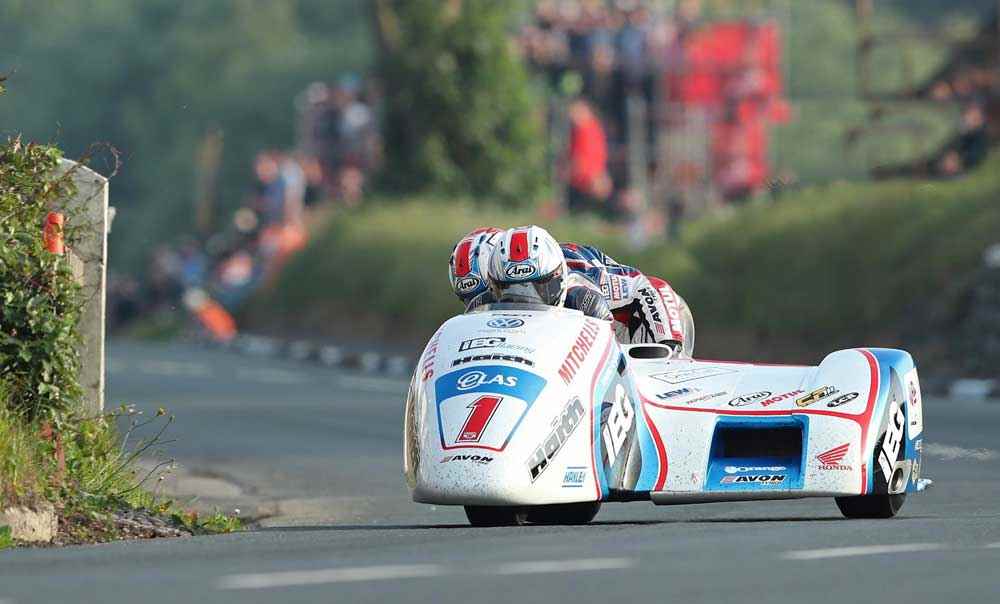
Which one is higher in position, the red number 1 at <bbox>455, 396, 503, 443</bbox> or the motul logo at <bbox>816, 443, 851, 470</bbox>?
the red number 1 at <bbox>455, 396, 503, 443</bbox>

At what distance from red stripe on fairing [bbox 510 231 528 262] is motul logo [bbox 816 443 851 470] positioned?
167 cm

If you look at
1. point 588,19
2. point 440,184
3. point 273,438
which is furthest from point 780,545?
point 588,19

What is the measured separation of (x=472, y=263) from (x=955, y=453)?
536cm

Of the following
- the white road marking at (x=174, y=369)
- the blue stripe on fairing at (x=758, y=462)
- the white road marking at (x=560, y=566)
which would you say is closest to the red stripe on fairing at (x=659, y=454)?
the blue stripe on fairing at (x=758, y=462)

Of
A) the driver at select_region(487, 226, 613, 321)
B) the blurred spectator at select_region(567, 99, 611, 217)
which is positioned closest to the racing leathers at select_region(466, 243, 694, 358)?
the driver at select_region(487, 226, 613, 321)

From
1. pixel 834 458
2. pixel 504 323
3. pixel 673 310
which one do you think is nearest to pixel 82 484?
pixel 504 323

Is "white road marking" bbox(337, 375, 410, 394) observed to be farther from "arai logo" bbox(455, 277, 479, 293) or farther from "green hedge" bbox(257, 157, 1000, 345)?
"arai logo" bbox(455, 277, 479, 293)

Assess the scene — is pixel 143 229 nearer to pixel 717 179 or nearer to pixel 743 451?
pixel 717 179

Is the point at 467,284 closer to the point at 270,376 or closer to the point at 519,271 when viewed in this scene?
the point at 519,271

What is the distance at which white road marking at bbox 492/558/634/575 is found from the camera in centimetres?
909

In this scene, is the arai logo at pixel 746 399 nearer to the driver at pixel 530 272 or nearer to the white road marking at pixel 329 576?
the driver at pixel 530 272

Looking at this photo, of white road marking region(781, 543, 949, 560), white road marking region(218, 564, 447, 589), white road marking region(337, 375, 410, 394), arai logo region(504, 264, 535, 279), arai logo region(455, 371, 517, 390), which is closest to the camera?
white road marking region(218, 564, 447, 589)

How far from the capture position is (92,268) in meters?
13.3

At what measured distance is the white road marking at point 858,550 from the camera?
959cm
